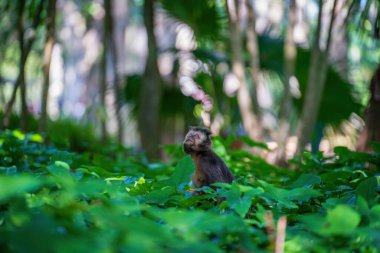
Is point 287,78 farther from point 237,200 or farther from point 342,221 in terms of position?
point 342,221

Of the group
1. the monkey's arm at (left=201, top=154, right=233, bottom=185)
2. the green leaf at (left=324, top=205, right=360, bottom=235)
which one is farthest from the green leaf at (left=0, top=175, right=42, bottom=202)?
the monkey's arm at (left=201, top=154, right=233, bottom=185)

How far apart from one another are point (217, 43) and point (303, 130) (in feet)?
17.4

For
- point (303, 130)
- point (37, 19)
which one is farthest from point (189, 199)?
point (37, 19)

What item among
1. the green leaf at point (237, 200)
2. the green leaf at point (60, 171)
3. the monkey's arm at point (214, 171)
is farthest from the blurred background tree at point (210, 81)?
the green leaf at point (60, 171)

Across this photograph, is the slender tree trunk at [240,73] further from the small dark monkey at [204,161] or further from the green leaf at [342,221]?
the green leaf at [342,221]

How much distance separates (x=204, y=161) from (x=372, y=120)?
7.02 ft

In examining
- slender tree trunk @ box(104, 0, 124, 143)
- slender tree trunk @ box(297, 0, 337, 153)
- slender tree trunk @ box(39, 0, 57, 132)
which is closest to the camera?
slender tree trunk @ box(297, 0, 337, 153)

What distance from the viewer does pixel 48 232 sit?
155cm

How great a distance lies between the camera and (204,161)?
408cm

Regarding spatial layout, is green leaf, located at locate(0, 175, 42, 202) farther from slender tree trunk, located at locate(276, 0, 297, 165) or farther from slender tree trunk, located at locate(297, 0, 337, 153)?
slender tree trunk, located at locate(276, 0, 297, 165)

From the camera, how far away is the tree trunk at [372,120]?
18.0ft

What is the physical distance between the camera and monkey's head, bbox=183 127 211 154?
4.14 meters

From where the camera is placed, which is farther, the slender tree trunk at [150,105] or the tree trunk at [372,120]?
the slender tree trunk at [150,105]

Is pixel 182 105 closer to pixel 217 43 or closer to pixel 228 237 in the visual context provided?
pixel 217 43
